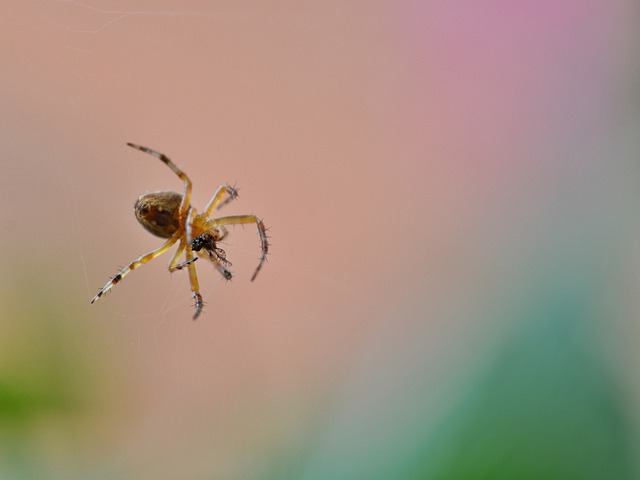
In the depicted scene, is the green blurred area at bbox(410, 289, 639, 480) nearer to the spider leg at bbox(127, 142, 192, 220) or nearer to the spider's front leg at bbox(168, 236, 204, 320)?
the spider's front leg at bbox(168, 236, 204, 320)

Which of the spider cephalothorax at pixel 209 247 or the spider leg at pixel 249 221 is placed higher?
the spider leg at pixel 249 221

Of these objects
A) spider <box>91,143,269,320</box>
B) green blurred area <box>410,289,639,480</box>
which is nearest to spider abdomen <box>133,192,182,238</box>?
spider <box>91,143,269,320</box>

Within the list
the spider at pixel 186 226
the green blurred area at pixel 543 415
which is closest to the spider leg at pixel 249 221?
the spider at pixel 186 226

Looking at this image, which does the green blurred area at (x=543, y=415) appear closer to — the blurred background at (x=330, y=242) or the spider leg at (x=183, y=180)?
the blurred background at (x=330, y=242)

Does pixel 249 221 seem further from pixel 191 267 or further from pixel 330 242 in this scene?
pixel 330 242

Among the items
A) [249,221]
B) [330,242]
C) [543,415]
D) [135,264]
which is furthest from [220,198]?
[543,415]

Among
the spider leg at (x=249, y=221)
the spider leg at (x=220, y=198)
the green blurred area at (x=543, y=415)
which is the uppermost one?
the spider leg at (x=220, y=198)
